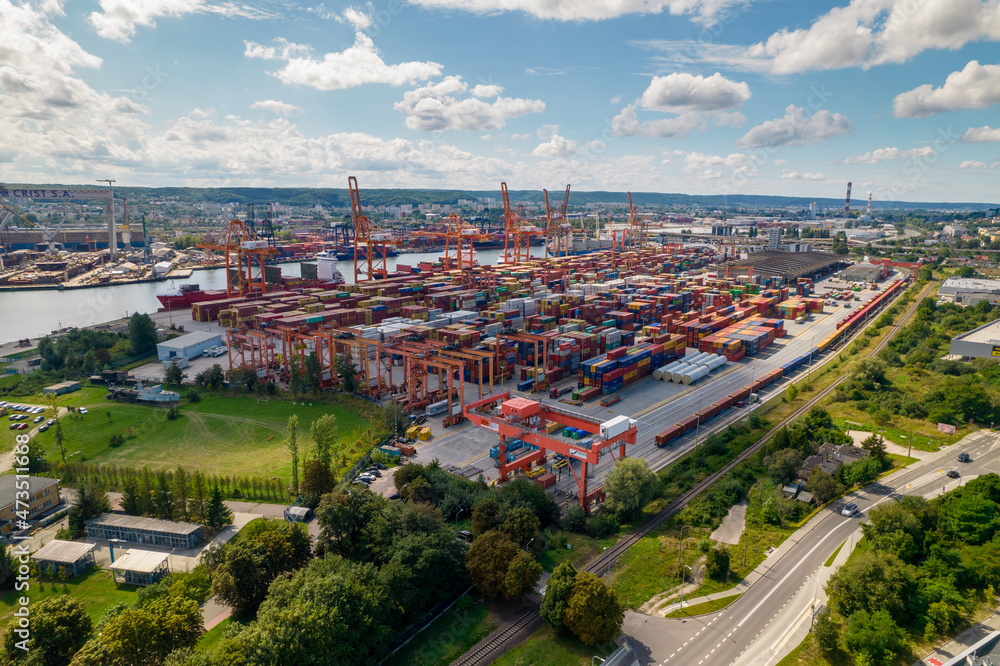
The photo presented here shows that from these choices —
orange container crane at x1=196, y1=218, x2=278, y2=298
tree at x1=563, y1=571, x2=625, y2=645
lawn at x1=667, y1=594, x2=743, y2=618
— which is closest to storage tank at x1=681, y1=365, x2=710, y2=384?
lawn at x1=667, y1=594, x2=743, y2=618

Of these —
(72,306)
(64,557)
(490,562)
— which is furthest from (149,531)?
(72,306)

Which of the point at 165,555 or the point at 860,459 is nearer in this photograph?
the point at 165,555

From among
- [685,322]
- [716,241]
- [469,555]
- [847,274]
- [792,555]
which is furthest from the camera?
[716,241]

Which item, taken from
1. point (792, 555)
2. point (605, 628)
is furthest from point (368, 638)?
point (792, 555)

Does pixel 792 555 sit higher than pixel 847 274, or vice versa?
pixel 847 274

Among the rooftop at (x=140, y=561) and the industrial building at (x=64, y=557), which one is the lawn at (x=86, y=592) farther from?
the rooftop at (x=140, y=561)

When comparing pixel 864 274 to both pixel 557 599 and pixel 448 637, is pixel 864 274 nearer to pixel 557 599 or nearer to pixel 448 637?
pixel 557 599

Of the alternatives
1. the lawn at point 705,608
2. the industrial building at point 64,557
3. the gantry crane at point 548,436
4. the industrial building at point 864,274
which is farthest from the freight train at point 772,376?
the industrial building at point 64,557

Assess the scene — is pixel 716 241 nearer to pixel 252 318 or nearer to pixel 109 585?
pixel 252 318
